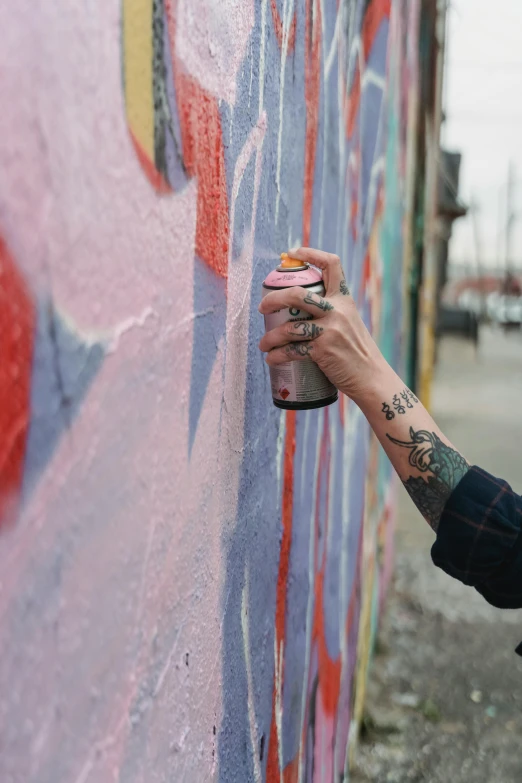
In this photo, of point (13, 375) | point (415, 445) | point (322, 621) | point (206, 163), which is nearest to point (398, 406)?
point (415, 445)

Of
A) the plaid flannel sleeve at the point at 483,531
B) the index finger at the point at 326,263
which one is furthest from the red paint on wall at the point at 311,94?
the plaid flannel sleeve at the point at 483,531

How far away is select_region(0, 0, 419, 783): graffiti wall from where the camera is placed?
0.64m

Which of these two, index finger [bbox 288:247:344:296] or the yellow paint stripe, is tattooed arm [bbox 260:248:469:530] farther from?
the yellow paint stripe

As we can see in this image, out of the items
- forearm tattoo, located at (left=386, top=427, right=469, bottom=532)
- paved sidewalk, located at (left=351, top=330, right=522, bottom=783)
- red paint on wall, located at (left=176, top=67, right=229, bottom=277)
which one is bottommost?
paved sidewalk, located at (left=351, top=330, right=522, bottom=783)

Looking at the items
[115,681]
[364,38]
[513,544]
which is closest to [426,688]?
[513,544]

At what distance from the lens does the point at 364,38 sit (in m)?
2.56

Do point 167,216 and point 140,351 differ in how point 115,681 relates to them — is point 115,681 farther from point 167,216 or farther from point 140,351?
point 167,216

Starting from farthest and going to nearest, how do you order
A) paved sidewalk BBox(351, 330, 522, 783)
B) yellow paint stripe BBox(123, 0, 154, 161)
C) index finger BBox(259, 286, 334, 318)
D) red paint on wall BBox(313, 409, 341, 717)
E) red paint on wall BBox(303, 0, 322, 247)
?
1. paved sidewalk BBox(351, 330, 522, 783)
2. red paint on wall BBox(313, 409, 341, 717)
3. red paint on wall BBox(303, 0, 322, 247)
4. index finger BBox(259, 286, 334, 318)
5. yellow paint stripe BBox(123, 0, 154, 161)

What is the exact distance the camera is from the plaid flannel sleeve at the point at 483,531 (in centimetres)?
136

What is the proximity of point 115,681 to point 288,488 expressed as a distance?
3.16 feet

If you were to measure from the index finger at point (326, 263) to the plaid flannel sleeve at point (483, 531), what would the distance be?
42 cm

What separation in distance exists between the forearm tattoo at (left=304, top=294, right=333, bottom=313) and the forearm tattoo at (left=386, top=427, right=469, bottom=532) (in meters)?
0.29

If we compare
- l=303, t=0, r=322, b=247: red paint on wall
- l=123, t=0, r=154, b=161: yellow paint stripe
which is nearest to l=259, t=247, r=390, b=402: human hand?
l=123, t=0, r=154, b=161: yellow paint stripe

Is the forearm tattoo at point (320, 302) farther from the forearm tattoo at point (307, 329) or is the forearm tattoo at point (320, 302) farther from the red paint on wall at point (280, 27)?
the red paint on wall at point (280, 27)
